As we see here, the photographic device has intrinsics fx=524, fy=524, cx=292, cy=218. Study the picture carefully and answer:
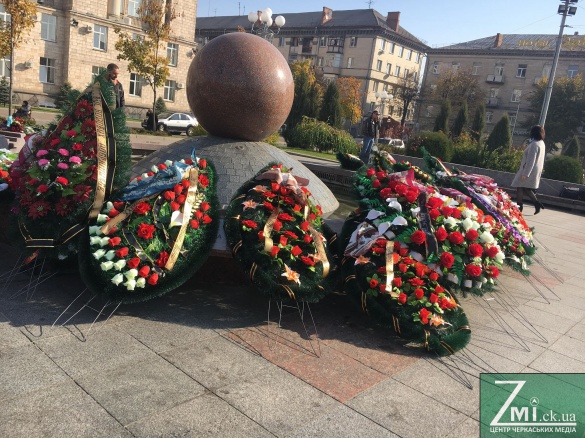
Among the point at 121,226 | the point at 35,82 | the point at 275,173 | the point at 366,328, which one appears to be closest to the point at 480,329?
the point at 366,328

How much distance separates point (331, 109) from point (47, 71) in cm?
2036

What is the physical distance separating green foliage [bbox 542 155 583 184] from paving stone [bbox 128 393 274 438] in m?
17.4

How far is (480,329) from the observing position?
4.67 meters

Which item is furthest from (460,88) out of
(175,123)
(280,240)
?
(280,240)

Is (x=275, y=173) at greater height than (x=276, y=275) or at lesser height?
greater

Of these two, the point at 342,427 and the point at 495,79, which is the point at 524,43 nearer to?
the point at 495,79

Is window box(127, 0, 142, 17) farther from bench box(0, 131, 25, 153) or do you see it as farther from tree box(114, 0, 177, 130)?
bench box(0, 131, 25, 153)

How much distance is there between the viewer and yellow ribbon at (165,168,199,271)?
394 centimetres

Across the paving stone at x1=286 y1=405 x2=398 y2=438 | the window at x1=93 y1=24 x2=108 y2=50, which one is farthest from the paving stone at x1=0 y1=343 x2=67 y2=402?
the window at x1=93 y1=24 x2=108 y2=50

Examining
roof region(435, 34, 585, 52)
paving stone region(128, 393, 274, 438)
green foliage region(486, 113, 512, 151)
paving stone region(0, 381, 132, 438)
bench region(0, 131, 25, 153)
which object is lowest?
paving stone region(0, 381, 132, 438)

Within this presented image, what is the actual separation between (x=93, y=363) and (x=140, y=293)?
68 centimetres

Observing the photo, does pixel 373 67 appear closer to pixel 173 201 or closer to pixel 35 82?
pixel 35 82

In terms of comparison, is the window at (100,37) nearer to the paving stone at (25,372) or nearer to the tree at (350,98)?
the tree at (350,98)

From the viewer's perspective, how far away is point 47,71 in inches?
1342
